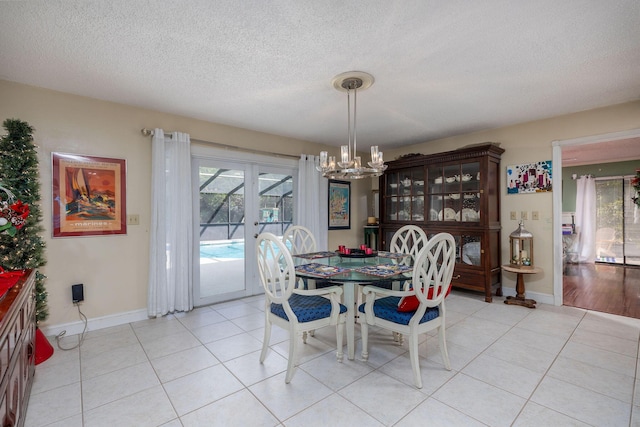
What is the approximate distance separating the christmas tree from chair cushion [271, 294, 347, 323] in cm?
216

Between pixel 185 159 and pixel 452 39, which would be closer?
pixel 452 39

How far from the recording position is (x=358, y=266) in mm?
2412

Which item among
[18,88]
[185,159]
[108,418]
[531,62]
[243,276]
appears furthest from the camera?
[243,276]

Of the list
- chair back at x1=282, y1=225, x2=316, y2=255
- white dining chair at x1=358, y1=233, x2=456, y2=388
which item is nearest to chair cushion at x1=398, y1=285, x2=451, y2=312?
white dining chair at x1=358, y1=233, x2=456, y2=388

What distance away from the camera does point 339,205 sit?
5117 mm

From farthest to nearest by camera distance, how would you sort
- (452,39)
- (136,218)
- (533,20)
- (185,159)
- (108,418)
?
(185,159)
(136,218)
(452,39)
(533,20)
(108,418)

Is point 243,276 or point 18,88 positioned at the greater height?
point 18,88

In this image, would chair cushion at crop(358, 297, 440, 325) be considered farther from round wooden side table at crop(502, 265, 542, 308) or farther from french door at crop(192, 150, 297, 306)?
french door at crop(192, 150, 297, 306)

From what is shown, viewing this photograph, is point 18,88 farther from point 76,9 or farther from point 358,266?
point 358,266

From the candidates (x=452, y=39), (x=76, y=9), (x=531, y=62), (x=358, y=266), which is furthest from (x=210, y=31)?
(x=531, y=62)

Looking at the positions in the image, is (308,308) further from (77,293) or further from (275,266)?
(77,293)

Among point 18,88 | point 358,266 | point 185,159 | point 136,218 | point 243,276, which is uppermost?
point 18,88

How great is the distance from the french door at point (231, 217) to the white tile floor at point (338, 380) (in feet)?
3.10

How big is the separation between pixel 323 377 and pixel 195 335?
1437mm
